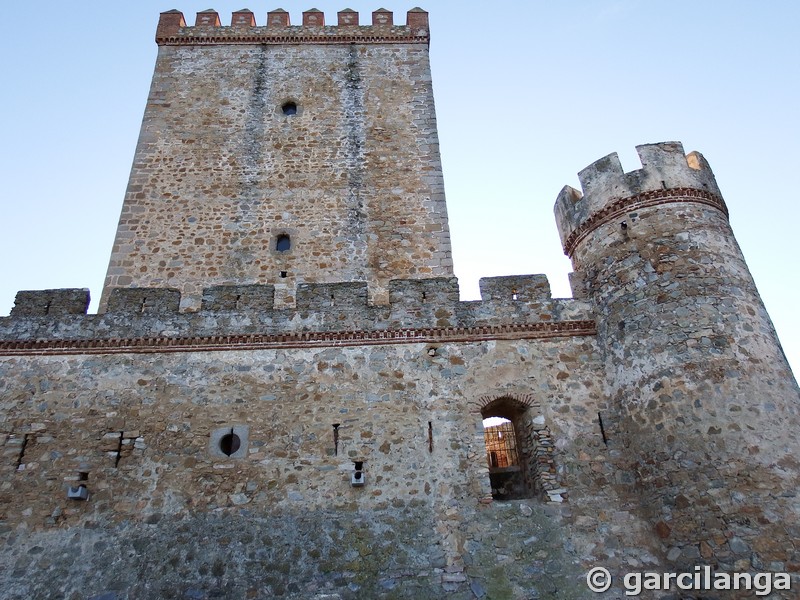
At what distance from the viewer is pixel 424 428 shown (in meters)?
7.98

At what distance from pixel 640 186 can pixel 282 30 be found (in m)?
9.62

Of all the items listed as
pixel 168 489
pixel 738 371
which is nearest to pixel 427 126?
pixel 738 371

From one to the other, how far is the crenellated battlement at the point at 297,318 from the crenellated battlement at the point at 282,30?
7839 millimetres

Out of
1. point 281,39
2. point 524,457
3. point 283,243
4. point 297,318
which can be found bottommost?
point 524,457

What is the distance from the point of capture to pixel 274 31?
14.1m

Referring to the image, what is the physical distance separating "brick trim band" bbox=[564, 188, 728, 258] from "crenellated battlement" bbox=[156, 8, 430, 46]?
754 centimetres

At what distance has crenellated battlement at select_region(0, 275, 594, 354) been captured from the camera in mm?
8578

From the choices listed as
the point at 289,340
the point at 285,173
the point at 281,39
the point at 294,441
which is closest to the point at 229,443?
the point at 294,441

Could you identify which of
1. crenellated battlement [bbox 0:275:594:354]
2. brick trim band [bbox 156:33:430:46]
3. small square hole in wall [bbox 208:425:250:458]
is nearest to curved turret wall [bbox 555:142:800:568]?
crenellated battlement [bbox 0:275:594:354]

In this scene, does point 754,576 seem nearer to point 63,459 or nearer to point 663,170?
point 663,170

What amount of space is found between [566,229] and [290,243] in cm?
506

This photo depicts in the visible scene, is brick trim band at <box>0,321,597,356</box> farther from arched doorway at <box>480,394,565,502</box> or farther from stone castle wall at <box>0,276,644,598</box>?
arched doorway at <box>480,394,565,502</box>

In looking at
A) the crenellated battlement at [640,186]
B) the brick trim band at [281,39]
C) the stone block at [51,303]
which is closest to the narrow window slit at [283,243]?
the stone block at [51,303]

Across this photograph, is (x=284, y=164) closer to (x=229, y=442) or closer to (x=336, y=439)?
(x=229, y=442)
